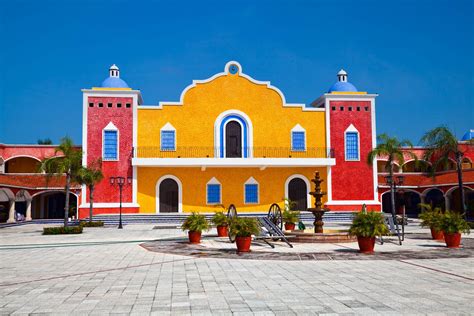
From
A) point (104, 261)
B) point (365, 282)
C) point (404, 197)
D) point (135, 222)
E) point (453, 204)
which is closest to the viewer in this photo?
point (365, 282)

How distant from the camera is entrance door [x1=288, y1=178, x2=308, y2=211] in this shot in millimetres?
31344

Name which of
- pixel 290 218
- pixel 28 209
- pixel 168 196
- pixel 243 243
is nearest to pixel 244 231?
pixel 243 243

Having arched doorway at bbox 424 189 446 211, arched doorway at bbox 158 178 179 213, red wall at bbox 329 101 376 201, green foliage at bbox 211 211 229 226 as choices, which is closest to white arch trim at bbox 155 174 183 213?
arched doorway at bbox 158 178 179 213

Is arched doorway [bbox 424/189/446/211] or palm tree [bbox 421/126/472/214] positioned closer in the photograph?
palm tree [bbox 421/126/472/214]

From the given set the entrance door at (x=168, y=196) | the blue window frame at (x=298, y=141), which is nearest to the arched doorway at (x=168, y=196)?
the entrance door at (x=168, y=196)

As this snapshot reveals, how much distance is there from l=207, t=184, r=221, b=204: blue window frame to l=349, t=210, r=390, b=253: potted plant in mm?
19635

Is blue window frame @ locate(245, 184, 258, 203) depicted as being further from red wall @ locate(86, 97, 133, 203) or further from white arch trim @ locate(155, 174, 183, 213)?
red wall @ locate(86, 97, 133, 203)

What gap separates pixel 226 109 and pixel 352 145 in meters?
8.53

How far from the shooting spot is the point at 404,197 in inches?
1487

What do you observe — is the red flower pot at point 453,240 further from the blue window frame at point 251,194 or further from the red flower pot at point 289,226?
the blue window frame at point 251,194

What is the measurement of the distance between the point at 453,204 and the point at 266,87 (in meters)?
15.2

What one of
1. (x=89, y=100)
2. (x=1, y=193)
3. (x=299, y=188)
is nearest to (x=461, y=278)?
(x=299, y=188)

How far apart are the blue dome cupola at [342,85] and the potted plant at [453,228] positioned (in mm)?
20881

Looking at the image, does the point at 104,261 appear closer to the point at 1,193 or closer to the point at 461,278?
the point at 461,278
